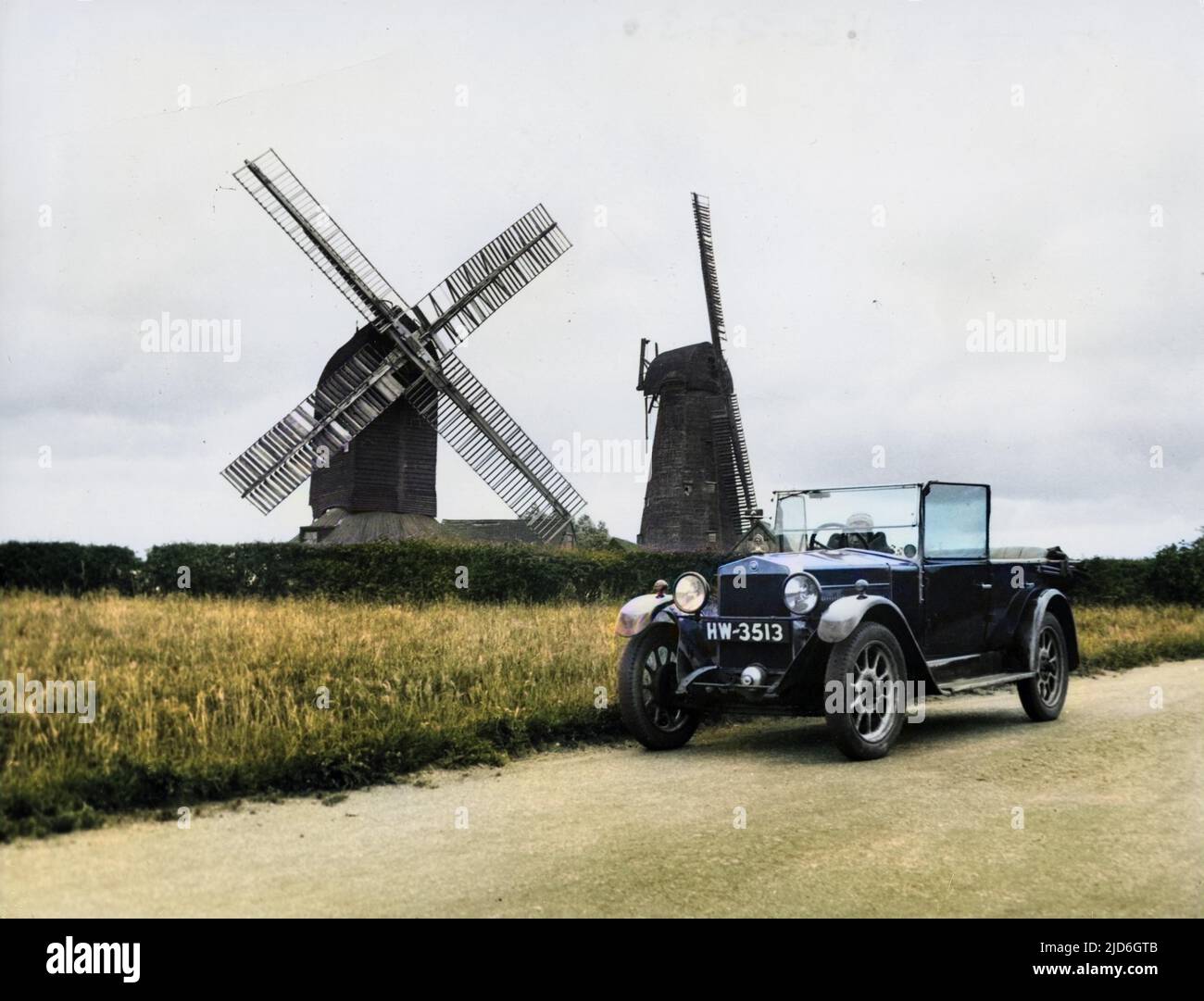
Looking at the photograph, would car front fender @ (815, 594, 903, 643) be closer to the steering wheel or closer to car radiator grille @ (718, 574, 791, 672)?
car radiator grille @ (718, 574, 791, 672)

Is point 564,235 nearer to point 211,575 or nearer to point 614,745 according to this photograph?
point 211,575

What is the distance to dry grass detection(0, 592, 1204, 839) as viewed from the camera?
561 cm

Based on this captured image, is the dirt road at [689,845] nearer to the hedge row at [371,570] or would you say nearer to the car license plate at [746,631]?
the car license plate at [746,631]

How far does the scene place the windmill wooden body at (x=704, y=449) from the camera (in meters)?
29.1

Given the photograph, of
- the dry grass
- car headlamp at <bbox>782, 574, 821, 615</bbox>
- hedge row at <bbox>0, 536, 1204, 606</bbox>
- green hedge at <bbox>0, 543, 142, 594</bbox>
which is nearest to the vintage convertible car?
car headlamp at <bbox>782, 574, 821, 615</bbox>

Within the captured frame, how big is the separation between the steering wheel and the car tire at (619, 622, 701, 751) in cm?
157

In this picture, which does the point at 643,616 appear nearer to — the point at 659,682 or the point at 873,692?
the point at 659,682

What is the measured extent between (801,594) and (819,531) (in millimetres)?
1643

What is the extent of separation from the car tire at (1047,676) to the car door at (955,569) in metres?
0.57

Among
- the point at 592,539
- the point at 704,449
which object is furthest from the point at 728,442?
the point at 592,539

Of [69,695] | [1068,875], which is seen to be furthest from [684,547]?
[1068,875]

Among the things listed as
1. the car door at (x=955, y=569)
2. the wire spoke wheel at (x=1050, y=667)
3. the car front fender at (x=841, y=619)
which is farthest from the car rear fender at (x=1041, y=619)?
the car front fender at (x=841, y=619)

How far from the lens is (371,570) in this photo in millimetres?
18484
